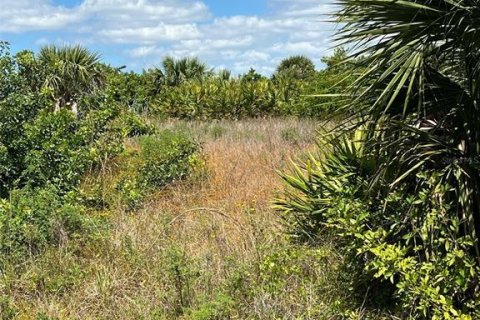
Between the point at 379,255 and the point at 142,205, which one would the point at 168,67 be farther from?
the point at 379,255

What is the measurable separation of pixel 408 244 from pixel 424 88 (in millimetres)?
1140

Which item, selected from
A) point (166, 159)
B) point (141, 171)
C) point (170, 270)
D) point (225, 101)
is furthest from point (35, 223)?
point (225, 101)

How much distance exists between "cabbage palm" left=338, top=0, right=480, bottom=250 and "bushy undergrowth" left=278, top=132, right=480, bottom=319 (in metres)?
0.13

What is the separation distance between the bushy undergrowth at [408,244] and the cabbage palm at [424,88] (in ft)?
0.44

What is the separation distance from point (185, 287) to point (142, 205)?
3.21 meters

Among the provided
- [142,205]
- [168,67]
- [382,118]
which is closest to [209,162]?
[142,205]

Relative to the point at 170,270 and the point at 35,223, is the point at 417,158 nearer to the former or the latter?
the point at 170,270

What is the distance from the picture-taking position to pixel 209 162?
9.66 metres

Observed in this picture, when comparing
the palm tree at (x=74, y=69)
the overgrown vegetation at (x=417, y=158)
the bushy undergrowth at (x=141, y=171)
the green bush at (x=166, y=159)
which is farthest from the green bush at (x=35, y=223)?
the palm tree at (x=74, y=69)

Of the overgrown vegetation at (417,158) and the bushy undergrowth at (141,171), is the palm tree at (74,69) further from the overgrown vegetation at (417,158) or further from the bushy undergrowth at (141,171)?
the overgrown vegetation at (417,158)

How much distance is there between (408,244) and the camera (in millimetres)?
3842

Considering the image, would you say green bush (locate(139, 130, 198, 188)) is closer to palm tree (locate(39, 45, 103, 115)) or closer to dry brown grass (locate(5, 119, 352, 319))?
dry brown grass (locate(5, 119, 352, 319))

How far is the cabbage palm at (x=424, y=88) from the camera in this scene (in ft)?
11.7

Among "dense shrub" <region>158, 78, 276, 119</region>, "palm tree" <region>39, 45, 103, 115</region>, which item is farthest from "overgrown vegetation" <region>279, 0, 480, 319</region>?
"dense shrub" <region>158, 78, 276, 119</region>
